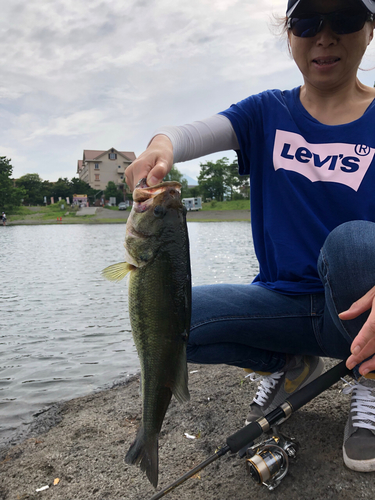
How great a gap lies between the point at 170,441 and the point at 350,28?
2.67 m

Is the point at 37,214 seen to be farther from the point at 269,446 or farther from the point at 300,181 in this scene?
the point at 269,446

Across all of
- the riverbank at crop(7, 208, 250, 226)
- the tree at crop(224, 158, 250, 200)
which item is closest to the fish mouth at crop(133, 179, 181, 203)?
the riverbank at crop(7, 208, 250, 226)

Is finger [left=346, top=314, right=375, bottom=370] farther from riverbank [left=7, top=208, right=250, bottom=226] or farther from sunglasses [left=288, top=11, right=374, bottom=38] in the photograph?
riverbank [left=7, top=208, right=250, bottom=226]

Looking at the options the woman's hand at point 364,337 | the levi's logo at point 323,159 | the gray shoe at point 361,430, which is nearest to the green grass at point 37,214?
the levi's logo at point 323,159

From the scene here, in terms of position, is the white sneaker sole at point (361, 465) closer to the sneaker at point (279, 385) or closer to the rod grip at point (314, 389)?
the rod grip at point (314, 389)

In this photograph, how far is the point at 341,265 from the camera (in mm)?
1837

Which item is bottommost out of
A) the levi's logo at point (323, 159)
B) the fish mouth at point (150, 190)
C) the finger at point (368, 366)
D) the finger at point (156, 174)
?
the finger at point (368, 366)

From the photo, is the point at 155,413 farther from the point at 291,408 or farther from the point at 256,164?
the point at 256,164

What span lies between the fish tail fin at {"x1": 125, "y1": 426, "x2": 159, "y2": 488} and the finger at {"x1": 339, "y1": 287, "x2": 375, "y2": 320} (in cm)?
98

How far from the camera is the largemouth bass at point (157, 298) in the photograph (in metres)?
1.69

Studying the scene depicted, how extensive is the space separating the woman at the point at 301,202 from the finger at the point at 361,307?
0.18 meters

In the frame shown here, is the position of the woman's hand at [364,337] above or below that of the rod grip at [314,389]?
above

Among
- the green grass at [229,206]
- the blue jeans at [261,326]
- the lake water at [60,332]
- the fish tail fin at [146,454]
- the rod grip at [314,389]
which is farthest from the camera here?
the green grass at [229,206]

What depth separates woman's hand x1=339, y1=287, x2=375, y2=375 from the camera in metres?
1.58
